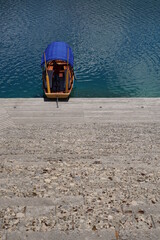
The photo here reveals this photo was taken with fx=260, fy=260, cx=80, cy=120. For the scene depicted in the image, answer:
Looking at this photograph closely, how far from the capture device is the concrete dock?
25.1 feet

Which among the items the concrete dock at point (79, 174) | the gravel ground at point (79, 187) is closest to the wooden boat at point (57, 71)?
A: the concrete dock at point (79, 174)

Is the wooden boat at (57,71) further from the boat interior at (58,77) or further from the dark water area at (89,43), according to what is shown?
the dark water area at (89,43)

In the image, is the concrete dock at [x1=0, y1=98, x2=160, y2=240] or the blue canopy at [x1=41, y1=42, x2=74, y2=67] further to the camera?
the blue canopy at [x1=41, y1=42, x2=74, y2=67]

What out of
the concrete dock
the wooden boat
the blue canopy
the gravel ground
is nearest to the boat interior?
the wooden boat

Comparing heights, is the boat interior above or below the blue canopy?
below

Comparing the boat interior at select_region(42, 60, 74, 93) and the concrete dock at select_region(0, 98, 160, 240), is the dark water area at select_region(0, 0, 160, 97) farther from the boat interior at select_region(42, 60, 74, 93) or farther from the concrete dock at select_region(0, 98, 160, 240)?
the concrete dock at select_region(0, 98, 160, 240)

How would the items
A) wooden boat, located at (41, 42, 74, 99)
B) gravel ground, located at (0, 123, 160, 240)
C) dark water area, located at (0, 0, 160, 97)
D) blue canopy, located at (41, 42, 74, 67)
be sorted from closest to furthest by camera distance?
1. gravel ground, located at (0, 123, 160, 240)
2. wooden boat, located at (41, 42, 74, 99)
3. blue canopy, located at (41, 42, 74, 67)
4. dark water area, located at (0, 0, 160, 97)

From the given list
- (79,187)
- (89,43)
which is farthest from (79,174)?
(89,43)

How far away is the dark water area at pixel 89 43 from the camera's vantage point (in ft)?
93.4

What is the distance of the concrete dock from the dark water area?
922 cm

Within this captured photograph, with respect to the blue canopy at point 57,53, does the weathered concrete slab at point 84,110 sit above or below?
below

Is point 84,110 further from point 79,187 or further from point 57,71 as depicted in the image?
point 79,187

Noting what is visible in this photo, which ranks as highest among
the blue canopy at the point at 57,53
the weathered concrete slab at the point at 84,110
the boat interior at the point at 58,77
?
the blue canopy at the point at 57,53

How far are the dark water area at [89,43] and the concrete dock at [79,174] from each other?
363 inches
